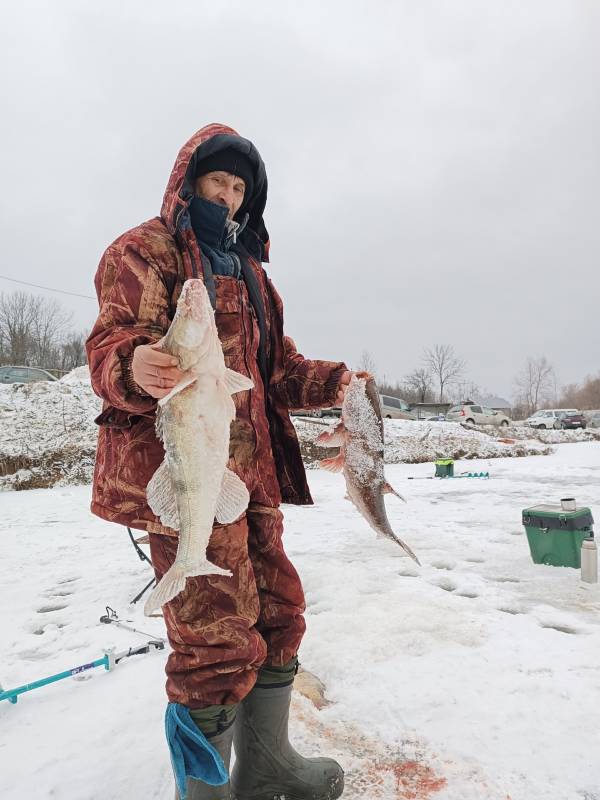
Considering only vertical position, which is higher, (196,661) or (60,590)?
(196,661)

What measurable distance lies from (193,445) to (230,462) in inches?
16.8

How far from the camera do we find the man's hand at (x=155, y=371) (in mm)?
1668

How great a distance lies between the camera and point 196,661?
1.88 m

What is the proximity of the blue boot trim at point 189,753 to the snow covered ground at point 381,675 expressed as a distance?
1.88ft

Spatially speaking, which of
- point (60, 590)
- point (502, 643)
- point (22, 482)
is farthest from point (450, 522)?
point (22, 482)

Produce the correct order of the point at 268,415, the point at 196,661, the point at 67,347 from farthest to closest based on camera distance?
the point at 67,347 < the point at 268,415 < the point at 196,661

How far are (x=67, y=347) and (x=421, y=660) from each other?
63173 mm

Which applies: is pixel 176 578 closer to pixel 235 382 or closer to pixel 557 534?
pixel 235 382

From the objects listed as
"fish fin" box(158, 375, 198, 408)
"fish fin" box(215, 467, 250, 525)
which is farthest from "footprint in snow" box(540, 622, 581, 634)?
"fish fin" box(158, 375, 198, 408)

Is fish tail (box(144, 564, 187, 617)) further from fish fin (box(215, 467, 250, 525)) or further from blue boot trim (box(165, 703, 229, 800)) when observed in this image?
blue boot trim (box(165, 703, 229, 800))

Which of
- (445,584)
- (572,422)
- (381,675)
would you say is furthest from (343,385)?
(572,422)

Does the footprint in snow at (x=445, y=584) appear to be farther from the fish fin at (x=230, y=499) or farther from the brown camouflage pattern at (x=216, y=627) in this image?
the fish fin at (x=230, y=499)

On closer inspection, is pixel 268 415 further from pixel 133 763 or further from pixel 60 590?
pixel 60 590

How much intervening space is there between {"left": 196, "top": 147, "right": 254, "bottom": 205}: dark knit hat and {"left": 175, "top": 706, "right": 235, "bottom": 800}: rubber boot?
7.46 feet
